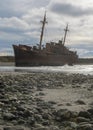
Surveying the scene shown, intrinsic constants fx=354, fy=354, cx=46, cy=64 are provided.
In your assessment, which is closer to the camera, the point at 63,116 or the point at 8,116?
the point at 8,116

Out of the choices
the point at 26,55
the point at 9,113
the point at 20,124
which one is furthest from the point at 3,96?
the point at 26,55

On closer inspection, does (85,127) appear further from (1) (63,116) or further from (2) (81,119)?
(1) (63,116)

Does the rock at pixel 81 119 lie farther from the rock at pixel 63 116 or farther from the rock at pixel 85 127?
the rock at pixel 85 127

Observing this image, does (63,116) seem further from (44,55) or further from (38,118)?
(44,55)

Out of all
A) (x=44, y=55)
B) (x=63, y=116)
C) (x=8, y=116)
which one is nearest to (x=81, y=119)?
(x=63, y=116)

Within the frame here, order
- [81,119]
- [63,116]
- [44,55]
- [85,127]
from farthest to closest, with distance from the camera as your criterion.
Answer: [44,55] < [63,116] < [81,119] < [85,127]

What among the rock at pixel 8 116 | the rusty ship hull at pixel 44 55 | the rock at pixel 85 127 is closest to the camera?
the rock at pixel 85 127

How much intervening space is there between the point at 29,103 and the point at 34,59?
70.4m

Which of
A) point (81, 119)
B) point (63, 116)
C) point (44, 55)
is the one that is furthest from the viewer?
point (44, 55)

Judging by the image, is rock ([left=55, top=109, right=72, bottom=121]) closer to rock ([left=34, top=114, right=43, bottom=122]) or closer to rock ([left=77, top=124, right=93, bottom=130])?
rock ([left=34, top=114, right=43, bottom=122])

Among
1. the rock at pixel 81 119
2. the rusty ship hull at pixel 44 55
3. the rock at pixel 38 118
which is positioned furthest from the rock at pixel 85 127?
the rusty ship hull at pixel 44 55

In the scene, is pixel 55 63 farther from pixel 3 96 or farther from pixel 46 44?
pixel 3 96

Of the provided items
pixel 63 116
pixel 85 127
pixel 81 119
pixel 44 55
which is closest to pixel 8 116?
pixel 63 116

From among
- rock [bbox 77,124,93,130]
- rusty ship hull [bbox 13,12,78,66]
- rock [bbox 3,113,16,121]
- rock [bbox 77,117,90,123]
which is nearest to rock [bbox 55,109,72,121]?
rock [bbox 77,117,90,123]
